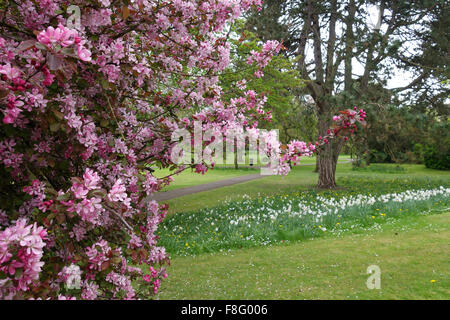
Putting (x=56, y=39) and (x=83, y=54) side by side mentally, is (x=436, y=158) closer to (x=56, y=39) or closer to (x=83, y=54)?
(x=83, y=54)

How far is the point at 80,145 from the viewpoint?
229 centimetres

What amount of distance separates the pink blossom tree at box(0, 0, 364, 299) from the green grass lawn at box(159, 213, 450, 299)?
1961 millimetres

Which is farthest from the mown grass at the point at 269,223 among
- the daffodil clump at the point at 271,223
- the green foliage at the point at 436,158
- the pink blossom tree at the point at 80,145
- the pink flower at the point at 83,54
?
the green foliage at the point at 436,158

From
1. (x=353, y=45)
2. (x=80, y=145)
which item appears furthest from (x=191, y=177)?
(x=80, y=145)

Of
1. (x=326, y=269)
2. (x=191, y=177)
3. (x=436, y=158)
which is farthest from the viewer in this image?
(x=436, y=158)

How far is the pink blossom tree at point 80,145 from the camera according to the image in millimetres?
1666

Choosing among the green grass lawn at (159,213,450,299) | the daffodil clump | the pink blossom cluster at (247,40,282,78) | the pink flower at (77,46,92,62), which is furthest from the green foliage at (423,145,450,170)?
the pink flower at (77,46,92,62)

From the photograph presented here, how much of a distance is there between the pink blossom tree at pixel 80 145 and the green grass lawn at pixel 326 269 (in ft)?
6.43

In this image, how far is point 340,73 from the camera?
1499cm

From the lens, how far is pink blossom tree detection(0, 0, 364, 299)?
167 centimetres

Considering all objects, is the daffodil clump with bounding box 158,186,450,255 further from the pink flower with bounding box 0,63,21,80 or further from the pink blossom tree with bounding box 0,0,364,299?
the pink flower with bounding box 0,63,21,80

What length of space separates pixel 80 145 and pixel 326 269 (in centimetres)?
411
